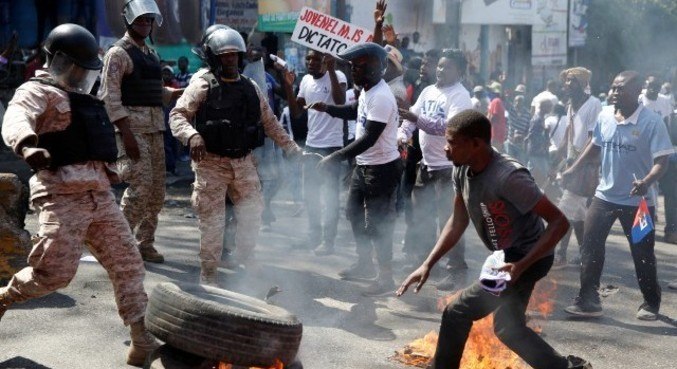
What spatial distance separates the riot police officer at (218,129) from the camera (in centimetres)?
→ 661

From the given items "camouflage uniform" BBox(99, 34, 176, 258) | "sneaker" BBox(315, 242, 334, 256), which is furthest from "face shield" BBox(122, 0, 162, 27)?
"sneaker" BBox(315, 242, 334, 256)

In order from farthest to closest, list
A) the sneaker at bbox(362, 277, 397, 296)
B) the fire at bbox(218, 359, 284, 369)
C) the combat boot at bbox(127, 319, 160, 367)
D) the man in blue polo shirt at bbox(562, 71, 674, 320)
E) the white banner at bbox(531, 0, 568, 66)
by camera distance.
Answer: the white banner at bbox(531, 0, 568, 66) → the sneaker at bbox(362, 277, 397, 296) → the man in blue polo shirt at bbox(562, 71, 674, 320) → the combat boot at bbox(127, 319, 160, 367) → the fire at bbox(218, 359, 284, 369)

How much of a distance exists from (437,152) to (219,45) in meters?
2.31

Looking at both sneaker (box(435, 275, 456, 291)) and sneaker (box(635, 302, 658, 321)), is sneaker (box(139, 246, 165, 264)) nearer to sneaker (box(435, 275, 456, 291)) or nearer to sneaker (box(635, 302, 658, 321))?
sneaker (box(435, 275, 456, 291))

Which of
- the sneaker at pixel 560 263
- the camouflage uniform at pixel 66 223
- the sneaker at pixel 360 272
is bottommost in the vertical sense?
the sneaker at pixel 560 263

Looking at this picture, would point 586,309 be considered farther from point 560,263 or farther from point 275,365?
point 275,365

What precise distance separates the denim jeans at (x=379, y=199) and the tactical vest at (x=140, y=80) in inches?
73.0

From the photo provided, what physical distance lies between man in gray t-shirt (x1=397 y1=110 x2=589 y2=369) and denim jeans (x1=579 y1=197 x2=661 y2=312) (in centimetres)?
229

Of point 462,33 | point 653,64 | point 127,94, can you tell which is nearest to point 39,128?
point 127,94

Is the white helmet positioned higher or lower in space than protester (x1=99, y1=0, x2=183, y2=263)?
higher

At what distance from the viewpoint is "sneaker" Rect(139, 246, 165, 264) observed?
8.04m

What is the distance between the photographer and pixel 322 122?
9195mm

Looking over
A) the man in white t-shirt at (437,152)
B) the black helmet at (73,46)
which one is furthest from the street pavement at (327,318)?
the black helmet at (73,46)

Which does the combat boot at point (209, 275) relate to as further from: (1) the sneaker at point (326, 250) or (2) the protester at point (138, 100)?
(1) the sneaker at point (326, 250)
